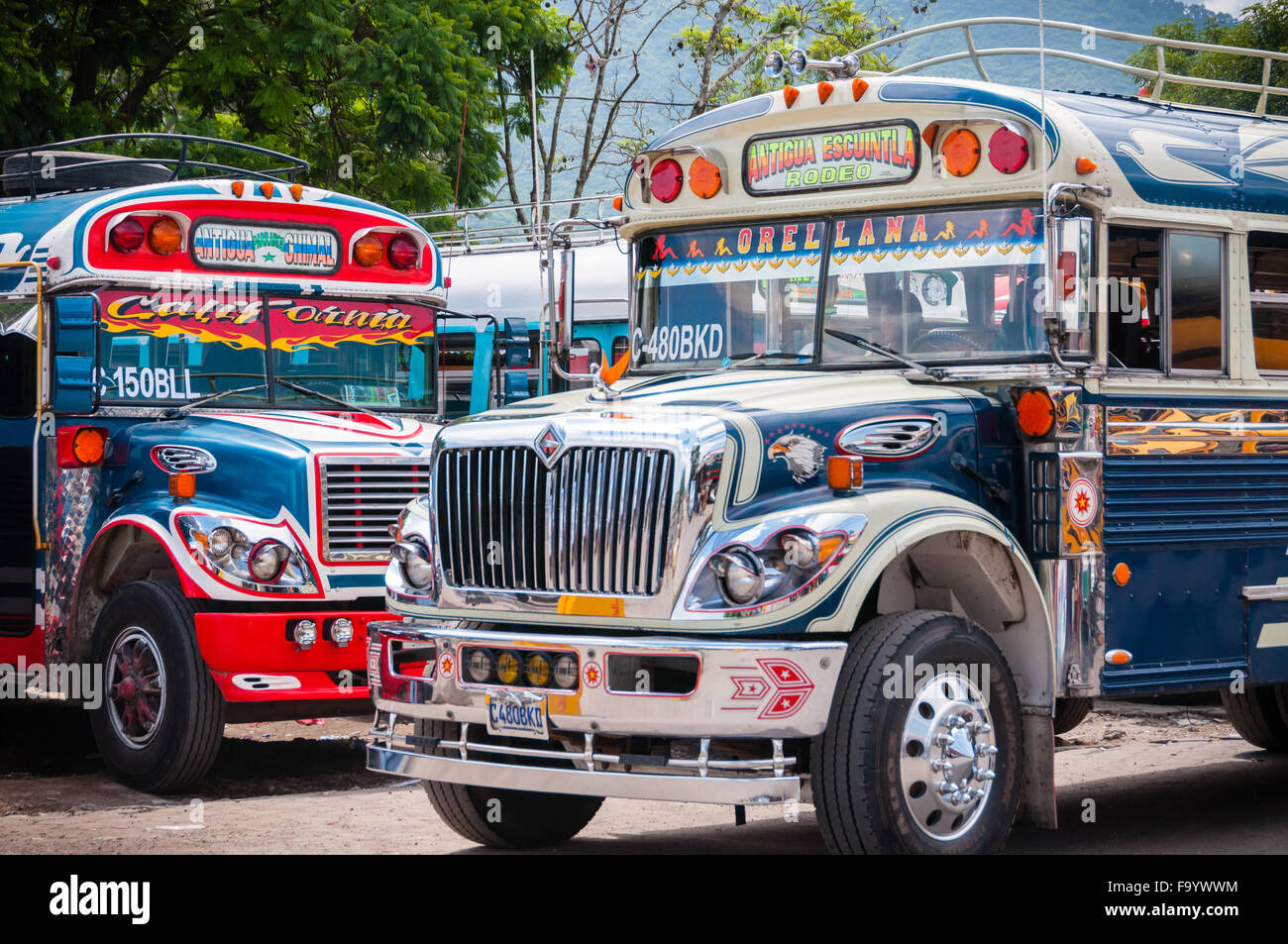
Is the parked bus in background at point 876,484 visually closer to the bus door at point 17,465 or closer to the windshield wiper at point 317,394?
the windshield wiper at point 317,394

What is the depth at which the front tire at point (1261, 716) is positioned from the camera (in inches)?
400

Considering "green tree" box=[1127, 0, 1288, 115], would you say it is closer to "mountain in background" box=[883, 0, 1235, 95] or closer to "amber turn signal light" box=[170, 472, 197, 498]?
"mountain in background" box=[883, 0, 1235, 95]

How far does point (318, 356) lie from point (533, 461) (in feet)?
12.7

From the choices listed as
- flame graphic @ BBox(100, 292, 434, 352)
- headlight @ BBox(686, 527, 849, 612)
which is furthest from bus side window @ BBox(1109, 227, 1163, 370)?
flame graphic @ BBox(100, 292, 434, 352)

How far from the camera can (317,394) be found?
33.4ft

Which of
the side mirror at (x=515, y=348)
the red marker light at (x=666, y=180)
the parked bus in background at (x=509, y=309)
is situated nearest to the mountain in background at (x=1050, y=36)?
the parked bus in background at (x=509, y=309)

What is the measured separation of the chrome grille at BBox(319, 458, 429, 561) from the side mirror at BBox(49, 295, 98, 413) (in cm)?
125

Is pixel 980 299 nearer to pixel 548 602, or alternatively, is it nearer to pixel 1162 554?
pixel 1162 554

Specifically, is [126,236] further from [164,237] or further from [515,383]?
[515,383]

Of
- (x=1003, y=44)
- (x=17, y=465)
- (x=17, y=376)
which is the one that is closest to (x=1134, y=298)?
(x=17, y=376)

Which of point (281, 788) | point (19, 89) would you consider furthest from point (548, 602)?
point (19, 89)

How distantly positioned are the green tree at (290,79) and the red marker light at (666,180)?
10873mm

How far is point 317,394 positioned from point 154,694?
6.28 feet

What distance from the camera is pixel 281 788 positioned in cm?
940
